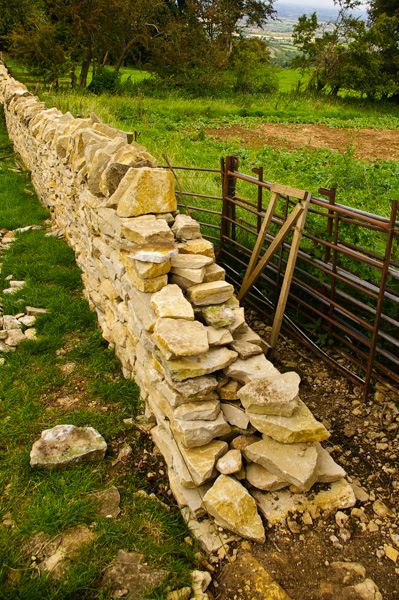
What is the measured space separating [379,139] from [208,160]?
7.47 m

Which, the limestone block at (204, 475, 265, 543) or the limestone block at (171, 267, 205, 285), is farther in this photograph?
the limestone block at (171, 267, 205, 285)

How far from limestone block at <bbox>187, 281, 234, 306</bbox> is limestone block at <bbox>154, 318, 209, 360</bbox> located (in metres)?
0.27

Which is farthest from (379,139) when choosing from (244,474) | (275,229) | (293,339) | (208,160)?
(244,474)

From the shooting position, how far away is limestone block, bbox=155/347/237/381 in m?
2.53

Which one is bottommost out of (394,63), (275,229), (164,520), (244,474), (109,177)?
(164,520)

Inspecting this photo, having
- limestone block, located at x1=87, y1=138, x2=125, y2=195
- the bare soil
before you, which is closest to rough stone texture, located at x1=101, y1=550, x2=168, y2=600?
the bare soil

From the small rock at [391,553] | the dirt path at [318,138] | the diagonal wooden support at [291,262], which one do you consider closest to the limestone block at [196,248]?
the diagonal wooden support at [291,262]

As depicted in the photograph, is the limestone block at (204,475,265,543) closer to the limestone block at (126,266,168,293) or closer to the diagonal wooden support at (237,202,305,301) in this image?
the limestone block at (126,266,168,293)

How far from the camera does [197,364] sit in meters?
2.58

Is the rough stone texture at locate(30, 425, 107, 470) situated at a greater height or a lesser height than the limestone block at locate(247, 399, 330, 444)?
lesser

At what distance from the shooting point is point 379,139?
12.8m

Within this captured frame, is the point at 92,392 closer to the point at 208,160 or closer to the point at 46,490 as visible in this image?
the point at 46,490

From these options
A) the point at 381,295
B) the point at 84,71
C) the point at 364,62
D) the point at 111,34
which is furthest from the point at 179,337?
the point at 364,62

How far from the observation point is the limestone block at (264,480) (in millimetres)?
2404
